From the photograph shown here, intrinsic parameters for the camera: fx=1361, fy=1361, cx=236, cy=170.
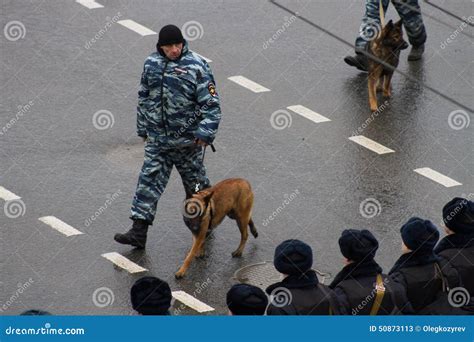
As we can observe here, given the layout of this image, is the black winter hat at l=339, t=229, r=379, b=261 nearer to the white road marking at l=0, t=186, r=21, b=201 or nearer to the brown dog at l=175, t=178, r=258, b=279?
the brown dog at l=175, t=178, r=258, b=279

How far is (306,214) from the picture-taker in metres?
15.0

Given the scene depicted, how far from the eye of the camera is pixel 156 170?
14.2 meters

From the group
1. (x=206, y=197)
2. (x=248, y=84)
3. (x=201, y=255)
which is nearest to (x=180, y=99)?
(x=206, y=197)

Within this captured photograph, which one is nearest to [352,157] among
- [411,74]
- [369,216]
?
[369,216]

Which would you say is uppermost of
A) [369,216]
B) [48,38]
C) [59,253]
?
[369,216]

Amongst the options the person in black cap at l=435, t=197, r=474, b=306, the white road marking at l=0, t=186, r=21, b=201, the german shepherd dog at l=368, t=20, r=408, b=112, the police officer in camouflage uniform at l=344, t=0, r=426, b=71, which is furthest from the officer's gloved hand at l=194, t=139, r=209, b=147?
the police officer in camouflage uniform at l=344, t=0, r=426, b=71

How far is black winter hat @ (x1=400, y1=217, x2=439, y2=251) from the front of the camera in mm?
11172

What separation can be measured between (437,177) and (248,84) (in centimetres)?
342

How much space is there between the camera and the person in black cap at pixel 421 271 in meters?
11.1

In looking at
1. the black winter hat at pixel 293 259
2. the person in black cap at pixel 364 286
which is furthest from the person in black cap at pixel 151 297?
the person in black cap at pixel 364 286

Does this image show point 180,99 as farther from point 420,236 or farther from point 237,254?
point 420,236

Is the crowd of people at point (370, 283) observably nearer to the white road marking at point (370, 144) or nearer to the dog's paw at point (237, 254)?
the dog's paw at point (237, 254)

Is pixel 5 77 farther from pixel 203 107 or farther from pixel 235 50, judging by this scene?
pixel 203 107

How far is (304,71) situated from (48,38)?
367cm
